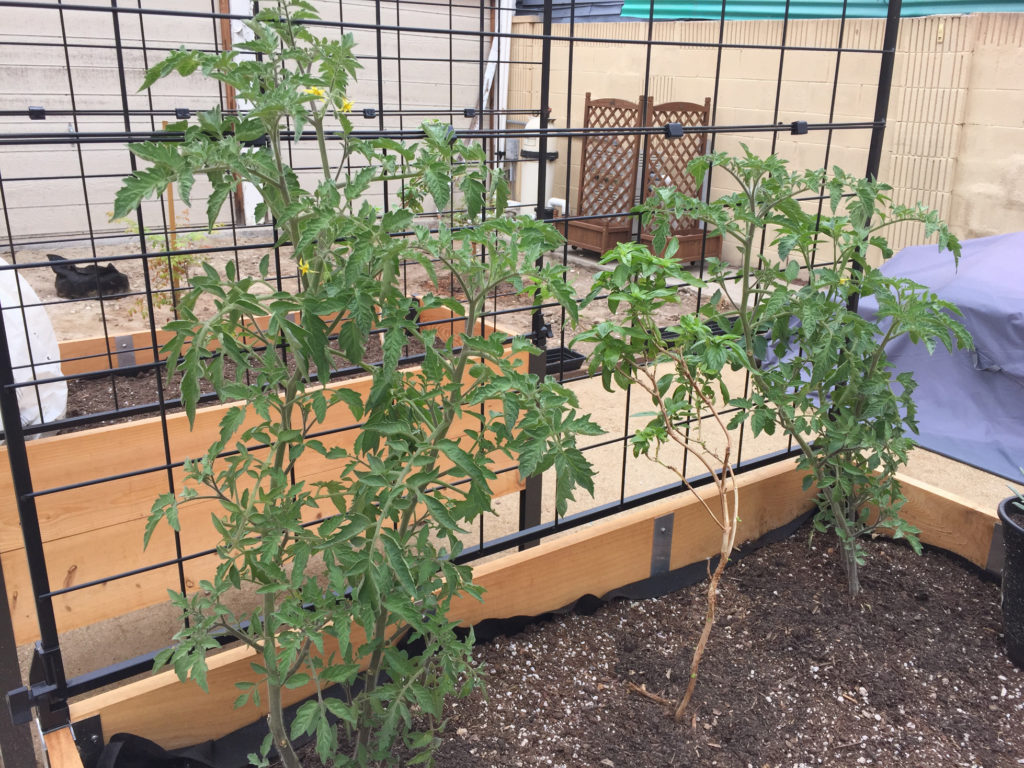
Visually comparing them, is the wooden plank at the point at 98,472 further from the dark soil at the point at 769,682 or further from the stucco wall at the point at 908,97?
the stucco wall at the point at 908,97

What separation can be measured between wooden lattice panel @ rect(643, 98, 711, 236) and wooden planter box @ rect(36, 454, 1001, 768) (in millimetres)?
4238

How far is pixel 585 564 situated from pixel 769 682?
1.41ft

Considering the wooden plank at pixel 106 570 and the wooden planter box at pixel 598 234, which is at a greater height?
the wooden planter box at pixel 598 234

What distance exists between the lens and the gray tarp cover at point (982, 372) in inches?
127

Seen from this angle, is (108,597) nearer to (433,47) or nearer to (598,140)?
(598,140)

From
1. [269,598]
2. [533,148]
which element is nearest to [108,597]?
[269,598]

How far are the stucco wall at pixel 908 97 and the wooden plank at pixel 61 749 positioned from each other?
3364 millimetres

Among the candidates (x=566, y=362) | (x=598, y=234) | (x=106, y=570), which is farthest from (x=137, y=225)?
(x=598, y=234)

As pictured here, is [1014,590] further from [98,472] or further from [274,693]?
[98,472]

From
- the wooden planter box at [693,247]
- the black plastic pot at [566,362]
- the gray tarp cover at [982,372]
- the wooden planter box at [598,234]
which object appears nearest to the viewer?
the gray tarp cover at [982,372]

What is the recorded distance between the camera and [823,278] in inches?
67.8

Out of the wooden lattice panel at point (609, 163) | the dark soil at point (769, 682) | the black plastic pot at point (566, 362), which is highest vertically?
the wooden lattice panel at point (609, 163)

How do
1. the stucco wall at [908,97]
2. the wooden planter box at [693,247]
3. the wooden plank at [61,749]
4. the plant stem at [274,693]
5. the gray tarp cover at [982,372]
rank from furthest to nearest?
1. the wooden planter box at [693,247]
2. the stucco wall at [908,97]
3. the gray tarp cover at [982,372]
4. the wooden plank at [61,749]
5. the plant stem at [274,693]

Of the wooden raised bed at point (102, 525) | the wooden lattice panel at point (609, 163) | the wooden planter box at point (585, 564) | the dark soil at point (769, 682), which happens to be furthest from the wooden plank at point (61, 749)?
the wooden lattice panel at point (609, 163)
